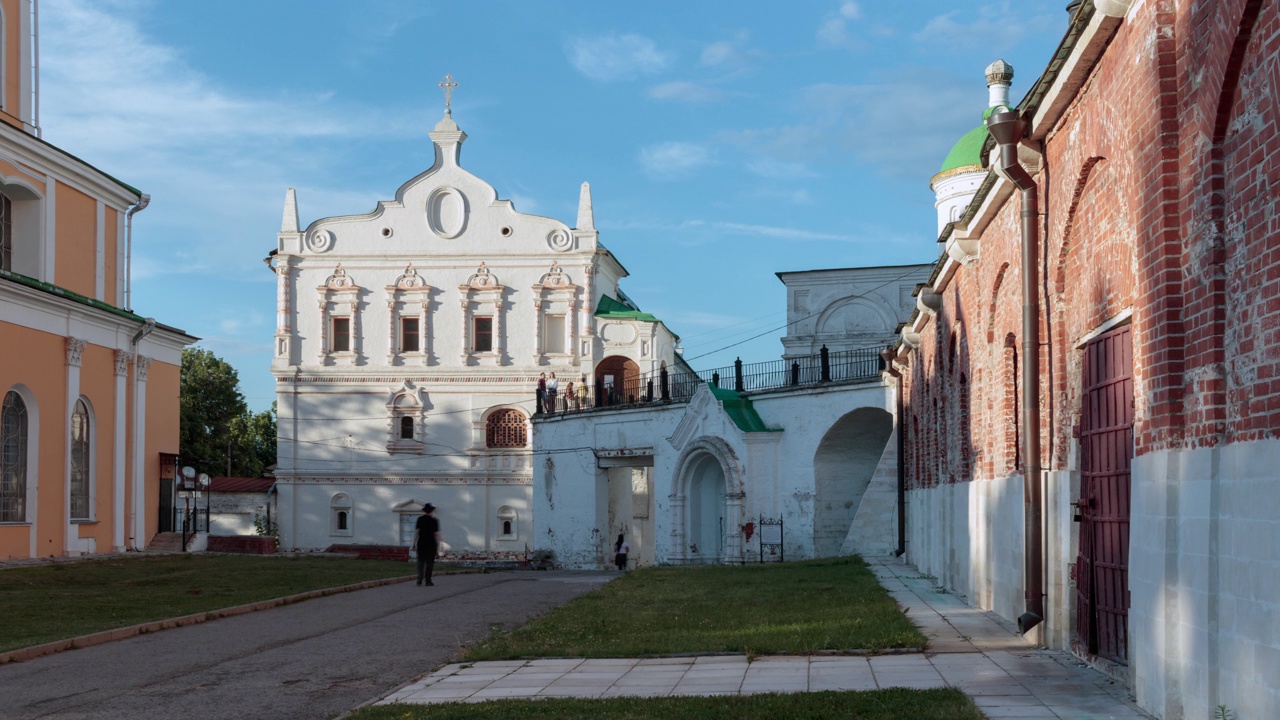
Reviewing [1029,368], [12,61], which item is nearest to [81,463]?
[12,61]

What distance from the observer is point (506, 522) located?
4728cm

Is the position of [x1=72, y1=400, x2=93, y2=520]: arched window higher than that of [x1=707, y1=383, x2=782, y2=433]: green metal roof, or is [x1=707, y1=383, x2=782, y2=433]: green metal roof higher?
[x1=707, y1=383, x2=782, y2=433]: green metal roof

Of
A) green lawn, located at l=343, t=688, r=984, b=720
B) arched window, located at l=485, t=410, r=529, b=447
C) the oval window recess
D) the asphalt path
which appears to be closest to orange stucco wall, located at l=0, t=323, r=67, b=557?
the asphalt path

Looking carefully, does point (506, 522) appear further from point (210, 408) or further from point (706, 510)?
point (210, 408)

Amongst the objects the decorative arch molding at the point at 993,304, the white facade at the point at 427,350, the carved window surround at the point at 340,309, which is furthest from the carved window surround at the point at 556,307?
the decorative arch molding at the point at 993,304

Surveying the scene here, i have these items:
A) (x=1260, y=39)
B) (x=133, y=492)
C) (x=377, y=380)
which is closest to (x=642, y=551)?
(x=377, y=380)

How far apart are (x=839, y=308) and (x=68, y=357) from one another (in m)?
21.0

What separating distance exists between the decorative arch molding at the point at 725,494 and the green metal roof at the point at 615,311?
13420 millimetres

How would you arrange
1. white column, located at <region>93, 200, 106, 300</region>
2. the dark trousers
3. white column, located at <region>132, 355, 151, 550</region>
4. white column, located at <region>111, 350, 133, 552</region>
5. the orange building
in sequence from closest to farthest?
the dark trousers → the orange building → white column, located at <region>111, 350, 133, 552</region> → white column, located at <region>132, 355, 151, 550</region> → white column, located at <region>93, 200, 106, 300</region>

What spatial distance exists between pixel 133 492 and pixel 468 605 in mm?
18170

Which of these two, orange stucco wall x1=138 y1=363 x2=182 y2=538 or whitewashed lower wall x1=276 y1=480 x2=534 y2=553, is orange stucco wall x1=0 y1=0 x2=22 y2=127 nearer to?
orange stucco wall x1=138 y1=363 x2=182 y2=538

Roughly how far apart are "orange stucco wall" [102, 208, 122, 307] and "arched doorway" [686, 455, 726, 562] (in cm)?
1556

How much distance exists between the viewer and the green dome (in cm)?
3416

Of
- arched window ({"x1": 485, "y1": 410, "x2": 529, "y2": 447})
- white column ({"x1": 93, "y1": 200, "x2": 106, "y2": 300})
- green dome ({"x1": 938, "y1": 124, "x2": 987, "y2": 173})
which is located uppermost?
green dome ({"x1": 938, "y1": 124, "x2": 987, "y2": 173})
